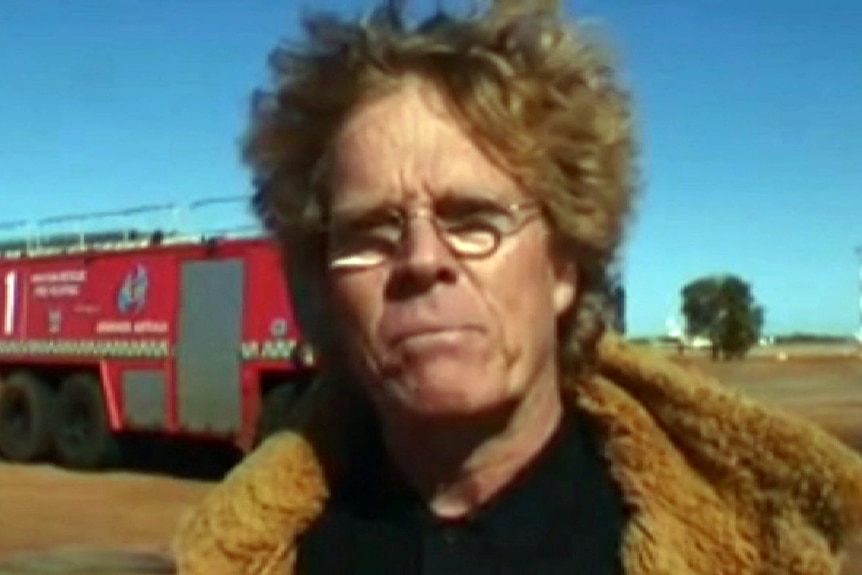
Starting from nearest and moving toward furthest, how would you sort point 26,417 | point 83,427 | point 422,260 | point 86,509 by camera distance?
point 422,260 < point 86,509 < point 83,427 < point 26,417

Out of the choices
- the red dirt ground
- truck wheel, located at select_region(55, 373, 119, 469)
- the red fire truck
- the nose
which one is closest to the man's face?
the nose

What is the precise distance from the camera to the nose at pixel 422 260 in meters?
2.30

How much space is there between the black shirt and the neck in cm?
2

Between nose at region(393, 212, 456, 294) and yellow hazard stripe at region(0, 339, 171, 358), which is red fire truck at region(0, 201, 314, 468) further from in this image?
nose at region(393, 212, 456, 294)

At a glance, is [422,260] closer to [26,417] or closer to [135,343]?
[135,343]

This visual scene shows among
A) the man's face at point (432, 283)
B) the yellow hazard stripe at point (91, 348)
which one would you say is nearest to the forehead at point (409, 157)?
the man's face at point (432, 283)

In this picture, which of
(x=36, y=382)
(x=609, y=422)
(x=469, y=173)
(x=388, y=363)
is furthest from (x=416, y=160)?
(x=36, y=382)

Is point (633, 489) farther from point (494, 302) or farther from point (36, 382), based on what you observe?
point (36, 382)

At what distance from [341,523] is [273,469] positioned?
0.37 feet

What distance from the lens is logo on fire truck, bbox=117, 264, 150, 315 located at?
805 inches

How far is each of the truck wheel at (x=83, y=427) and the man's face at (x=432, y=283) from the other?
63.8 feet

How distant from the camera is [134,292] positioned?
2066 cm

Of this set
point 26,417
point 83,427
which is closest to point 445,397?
point 83,427

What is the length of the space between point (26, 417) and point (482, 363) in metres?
21.4
